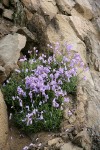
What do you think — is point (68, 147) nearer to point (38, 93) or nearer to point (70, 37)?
point (38, 93)

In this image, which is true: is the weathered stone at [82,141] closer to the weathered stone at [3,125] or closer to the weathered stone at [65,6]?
the weathered stone at [3,125]

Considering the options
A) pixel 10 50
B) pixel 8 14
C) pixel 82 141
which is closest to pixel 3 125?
pixel 82 141

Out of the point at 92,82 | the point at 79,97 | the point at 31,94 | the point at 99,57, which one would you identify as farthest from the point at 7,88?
the point at 99,57

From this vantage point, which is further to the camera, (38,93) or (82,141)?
(38,93)

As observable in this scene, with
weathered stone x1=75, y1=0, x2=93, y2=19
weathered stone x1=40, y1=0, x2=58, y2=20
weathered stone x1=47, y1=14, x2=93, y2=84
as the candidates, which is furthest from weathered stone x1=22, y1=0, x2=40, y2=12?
weathered stone x1=75, y1=0, x2=93, y2=19

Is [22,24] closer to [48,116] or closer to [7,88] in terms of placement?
[7,88]

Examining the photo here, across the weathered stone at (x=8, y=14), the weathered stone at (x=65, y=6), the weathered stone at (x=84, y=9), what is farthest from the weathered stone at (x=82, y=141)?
the weathered stone at (x=84, y=9)

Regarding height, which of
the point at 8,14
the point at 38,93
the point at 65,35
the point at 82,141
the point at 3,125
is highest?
the point at 82,141

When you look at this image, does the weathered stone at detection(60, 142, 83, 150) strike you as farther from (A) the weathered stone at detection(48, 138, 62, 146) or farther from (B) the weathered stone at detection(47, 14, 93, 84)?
(B) the weathered stone at detection(47, 14, 93, 84)
